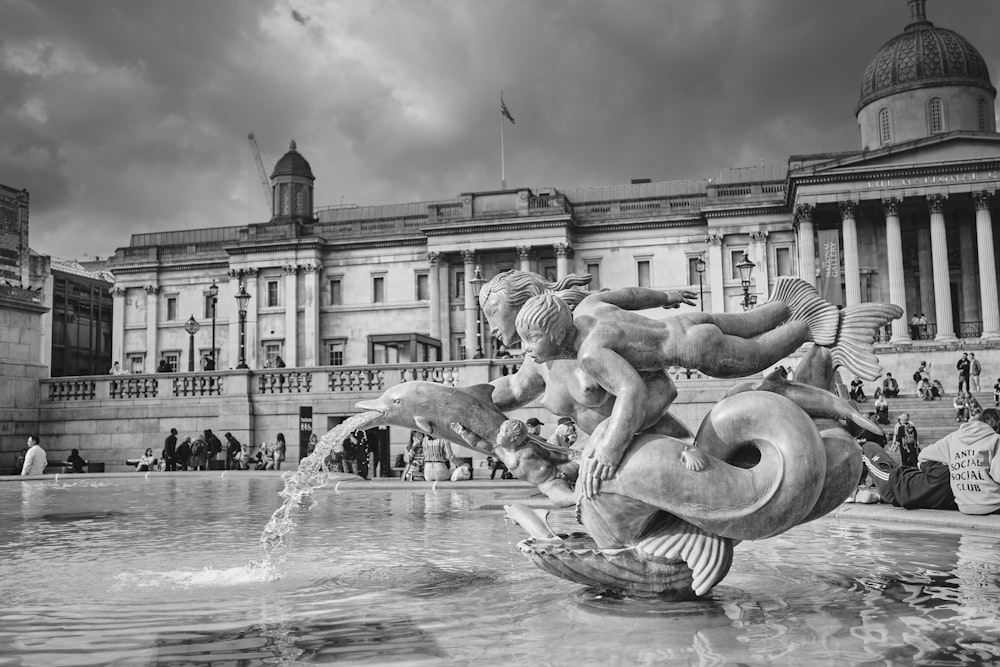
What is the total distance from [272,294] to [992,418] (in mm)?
57841

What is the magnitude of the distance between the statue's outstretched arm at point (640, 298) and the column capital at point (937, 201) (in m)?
48.6

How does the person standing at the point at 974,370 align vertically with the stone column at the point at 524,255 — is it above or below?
below

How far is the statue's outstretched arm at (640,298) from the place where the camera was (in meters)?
5.68

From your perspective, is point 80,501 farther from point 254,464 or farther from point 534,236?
point 534,236

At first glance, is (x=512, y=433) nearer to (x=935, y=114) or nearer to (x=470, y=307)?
(x=470, y=307)


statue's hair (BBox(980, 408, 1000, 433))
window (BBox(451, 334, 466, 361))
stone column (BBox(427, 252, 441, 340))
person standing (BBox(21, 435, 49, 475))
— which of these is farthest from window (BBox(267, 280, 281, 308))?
statue's hair (BBox(980, 408, 1000, 433))

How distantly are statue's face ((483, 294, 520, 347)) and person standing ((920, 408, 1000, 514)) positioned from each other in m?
5.93

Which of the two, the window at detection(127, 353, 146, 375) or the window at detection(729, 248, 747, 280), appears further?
the window at detection(127, 353, 146, 375)

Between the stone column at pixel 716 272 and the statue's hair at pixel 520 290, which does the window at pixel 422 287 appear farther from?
the statue's hair at pixel 520 290

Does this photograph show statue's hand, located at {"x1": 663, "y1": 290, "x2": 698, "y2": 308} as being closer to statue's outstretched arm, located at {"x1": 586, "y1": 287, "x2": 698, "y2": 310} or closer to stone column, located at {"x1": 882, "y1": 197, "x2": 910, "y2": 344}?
statue's outstretched arm, located at {"x1": 586, "y1": 287, "x2": 698, "y2": 310}

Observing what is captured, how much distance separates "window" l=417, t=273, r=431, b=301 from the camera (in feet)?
204

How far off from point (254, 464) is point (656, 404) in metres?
25.6

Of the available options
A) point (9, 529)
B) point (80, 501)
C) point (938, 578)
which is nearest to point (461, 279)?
point (80, 501)

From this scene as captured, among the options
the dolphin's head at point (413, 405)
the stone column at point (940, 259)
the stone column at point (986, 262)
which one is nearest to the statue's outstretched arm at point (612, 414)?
the dolphin's head at point (413, 405)
